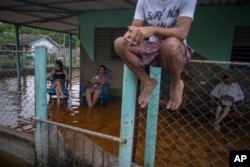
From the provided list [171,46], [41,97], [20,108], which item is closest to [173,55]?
[171,46]

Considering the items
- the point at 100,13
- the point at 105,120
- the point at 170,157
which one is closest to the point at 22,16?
the point at 100,13

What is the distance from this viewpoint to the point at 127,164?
1.48 metres

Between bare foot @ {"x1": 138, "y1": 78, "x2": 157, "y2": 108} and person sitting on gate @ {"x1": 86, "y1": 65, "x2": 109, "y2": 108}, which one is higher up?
bare foot @ {"x1": 138, "y1": 78, "x2": 157, "y2": 108}

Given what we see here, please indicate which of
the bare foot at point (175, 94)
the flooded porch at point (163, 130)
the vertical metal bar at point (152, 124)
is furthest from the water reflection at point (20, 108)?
the bare foot at point (175, 94)

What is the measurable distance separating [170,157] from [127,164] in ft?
4.72

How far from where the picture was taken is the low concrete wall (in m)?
2.71

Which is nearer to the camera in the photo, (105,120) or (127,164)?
(127,164)

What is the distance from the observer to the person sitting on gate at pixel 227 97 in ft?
12.2

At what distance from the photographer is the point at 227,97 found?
372 cm

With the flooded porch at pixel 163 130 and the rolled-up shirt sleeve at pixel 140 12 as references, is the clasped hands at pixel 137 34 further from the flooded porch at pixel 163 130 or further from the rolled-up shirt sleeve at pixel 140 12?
the flooded porch at pixel 163 130

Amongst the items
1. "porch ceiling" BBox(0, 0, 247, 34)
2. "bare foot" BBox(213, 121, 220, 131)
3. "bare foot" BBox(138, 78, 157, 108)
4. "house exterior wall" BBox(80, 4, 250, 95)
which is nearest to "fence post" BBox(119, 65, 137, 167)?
"bare foot" BBox(138, 78, 157, 108)

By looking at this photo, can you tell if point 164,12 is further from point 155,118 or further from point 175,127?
point 175,127

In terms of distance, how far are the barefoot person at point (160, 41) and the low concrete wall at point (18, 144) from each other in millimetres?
2071

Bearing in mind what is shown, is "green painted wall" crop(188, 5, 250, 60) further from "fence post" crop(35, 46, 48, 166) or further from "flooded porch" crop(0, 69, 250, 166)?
"fence post" crop(35, 46, 48, 166)
